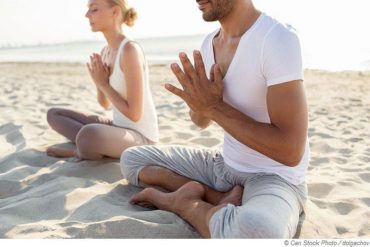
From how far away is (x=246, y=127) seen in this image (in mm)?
2039

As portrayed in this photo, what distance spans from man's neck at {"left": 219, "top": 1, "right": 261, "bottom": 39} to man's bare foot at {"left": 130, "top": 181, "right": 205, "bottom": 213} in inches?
32.4

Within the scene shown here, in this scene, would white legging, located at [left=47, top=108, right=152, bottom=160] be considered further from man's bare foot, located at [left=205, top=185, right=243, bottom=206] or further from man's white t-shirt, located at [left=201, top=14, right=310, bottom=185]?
man's white t-shirt, located at [left=201, top=14, right=310, bottom=185]

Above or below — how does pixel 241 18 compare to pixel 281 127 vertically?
above

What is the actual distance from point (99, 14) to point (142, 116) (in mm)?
842

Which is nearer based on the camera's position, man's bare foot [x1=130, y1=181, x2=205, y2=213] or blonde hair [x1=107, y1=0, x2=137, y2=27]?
man's bare foot [x1=130, y1=181, x2=205, y2=213]

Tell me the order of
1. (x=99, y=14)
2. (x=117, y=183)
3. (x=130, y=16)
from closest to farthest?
(x=117, y=183) < (x=99, y=14) < (x=130, y=16)

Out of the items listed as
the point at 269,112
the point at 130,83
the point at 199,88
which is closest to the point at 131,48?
the point at 130,83

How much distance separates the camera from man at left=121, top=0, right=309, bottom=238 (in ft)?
6.46

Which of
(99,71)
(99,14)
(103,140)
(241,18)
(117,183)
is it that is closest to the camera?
(241,18)

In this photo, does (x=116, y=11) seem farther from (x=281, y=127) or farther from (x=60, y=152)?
(x=281, y=127)

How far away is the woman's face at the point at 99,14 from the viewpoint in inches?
135

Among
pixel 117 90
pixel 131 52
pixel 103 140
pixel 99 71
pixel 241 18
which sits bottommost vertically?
pixel 103 140

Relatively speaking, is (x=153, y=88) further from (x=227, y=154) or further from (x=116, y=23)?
(x=227, y=154)

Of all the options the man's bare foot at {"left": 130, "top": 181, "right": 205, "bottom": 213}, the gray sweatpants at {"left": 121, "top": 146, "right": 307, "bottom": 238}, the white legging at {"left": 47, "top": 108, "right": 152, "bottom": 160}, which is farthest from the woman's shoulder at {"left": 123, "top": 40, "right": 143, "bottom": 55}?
the man's bare foot at {"left": 130, "top": 181, "right": 205, "bottom": 213}
